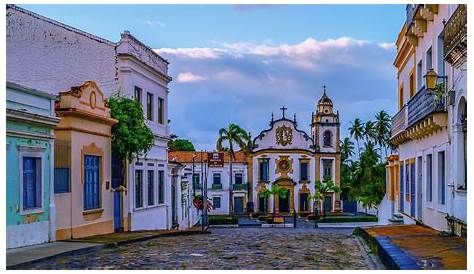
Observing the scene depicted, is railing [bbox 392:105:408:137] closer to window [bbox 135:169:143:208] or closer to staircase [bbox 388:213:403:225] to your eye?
staircase [bbox 388:213:403:225]

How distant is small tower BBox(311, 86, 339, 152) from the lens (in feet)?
200

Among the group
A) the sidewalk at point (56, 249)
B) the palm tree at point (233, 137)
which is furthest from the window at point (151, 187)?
the palm tree at point (233, 137)

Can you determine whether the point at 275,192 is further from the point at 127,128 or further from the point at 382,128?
the point at 127,128

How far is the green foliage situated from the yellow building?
437mm

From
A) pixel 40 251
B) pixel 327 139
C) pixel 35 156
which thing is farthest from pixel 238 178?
pixel 40 251

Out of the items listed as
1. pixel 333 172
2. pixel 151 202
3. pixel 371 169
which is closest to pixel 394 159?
pixel 151 202

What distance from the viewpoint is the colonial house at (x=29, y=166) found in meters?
13.4

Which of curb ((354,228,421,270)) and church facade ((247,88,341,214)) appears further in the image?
church facade ((247,88,341,214))

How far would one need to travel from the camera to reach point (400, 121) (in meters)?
22.8

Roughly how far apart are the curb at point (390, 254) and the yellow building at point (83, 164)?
6477mm

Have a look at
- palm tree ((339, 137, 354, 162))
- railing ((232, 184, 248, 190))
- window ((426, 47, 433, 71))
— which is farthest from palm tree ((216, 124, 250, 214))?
window ((426, 47, 433, 71))

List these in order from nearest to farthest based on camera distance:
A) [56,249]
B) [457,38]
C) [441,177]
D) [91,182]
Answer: [457,38], [56,249], [441,177], [91,182]

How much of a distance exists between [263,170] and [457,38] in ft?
160

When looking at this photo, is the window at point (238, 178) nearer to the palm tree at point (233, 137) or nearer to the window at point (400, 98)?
the palm tree at point (233, 137)
